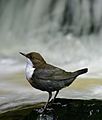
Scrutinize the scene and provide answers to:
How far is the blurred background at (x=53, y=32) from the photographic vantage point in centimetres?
834

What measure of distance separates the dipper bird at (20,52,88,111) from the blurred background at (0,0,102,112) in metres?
3.57

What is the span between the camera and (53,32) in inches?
368

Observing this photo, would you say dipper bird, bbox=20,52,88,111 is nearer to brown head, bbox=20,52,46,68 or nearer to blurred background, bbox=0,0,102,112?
brown head, bbox=20,52,46,68

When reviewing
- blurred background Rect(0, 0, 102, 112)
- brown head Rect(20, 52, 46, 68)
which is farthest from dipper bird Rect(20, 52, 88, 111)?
blurred background Rect(0, 0, 102, 112)

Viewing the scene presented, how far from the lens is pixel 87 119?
13.2ft

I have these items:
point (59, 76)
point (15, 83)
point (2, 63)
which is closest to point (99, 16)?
point (2, 63)

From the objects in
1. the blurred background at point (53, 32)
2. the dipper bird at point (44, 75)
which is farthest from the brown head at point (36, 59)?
the blurred background at point (53, 32)

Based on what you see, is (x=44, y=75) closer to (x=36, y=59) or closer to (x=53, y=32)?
(x=36, y=59)

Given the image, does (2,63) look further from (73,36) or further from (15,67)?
(73,36)

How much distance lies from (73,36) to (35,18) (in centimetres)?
86

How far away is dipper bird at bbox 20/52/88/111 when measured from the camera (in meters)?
4.04

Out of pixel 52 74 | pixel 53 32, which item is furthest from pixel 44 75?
pixel 53 32

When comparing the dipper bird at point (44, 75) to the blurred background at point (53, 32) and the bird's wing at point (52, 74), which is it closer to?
the bird's wing at point (52, 74)

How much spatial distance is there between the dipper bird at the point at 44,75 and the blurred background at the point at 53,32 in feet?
11.7
